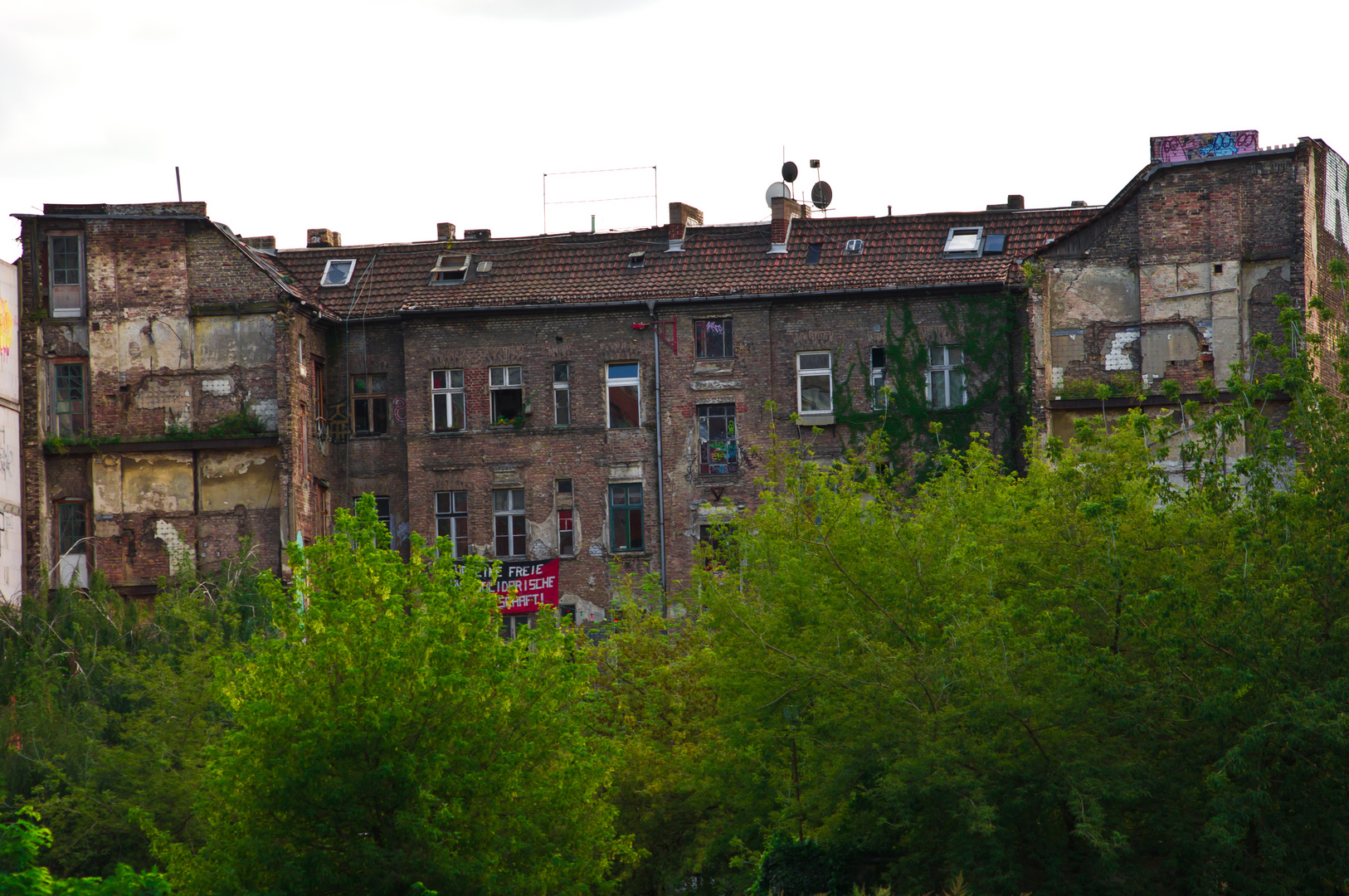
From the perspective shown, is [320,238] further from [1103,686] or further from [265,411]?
[1103,686]

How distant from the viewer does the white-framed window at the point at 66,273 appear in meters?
38.7

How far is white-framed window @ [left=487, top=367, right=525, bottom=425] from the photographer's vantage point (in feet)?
129

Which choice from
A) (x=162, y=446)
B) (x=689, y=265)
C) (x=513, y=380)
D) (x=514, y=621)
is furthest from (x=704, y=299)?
(x=162, y=446)

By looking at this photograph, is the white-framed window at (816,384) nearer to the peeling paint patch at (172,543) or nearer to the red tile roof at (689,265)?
the red tile roof at (689,265)

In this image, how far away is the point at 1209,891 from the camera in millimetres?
18500

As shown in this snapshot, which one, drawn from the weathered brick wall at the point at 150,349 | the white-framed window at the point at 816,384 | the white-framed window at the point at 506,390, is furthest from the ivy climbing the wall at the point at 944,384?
the weathered brick wall at the point at 150,349

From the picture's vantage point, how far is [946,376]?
124 ft

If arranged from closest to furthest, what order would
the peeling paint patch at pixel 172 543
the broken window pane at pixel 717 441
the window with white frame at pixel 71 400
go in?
the peeling paint patch at pixel 172 543 < the broken window pane at pixel 717 441 < the window with white frame at pixel 71 400

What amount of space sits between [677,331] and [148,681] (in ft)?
49.1

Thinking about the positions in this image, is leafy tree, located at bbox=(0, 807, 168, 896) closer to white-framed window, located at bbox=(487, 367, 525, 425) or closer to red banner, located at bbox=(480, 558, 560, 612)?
red banner, located at bbox=(480, 558, 560, 612)

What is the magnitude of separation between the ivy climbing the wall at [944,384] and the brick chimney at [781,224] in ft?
10.7

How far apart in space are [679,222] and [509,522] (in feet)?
27.1

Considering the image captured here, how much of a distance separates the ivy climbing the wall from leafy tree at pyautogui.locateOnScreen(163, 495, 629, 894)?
16.7m

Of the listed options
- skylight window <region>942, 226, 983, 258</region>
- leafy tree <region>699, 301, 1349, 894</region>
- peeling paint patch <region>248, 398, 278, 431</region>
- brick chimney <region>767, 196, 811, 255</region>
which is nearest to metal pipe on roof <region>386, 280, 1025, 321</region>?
skylight window <region>942, 226, 983, 258</region>
